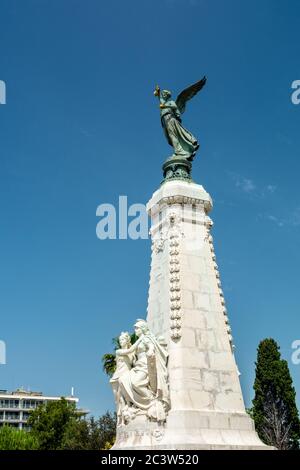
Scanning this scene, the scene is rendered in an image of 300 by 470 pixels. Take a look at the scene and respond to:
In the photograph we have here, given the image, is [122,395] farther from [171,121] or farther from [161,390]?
[171,121]

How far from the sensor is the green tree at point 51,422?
5072 centimetres

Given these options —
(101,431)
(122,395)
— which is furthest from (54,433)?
(122,395)

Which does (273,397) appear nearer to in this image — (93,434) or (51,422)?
(93,434)

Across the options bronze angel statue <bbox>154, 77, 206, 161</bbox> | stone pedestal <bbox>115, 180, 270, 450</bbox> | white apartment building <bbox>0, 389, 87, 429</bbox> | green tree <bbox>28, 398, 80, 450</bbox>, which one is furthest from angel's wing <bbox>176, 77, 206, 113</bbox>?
white apartment building <bbox>0, 389, 87, 429</bbox>

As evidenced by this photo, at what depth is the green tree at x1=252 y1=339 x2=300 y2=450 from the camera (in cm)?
3728

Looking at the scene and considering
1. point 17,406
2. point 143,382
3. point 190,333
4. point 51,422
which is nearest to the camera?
point 143,382

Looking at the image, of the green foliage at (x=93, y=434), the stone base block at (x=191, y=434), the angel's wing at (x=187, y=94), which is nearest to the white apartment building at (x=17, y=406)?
the green foliage at (x=93, y=434)

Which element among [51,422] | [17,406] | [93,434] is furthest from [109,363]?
[17,406]

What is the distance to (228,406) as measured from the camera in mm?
13617

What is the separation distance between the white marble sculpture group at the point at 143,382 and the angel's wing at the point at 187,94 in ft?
29.1

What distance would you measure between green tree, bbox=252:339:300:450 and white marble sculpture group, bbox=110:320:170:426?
25.7 m

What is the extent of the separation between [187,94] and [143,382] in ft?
35.1

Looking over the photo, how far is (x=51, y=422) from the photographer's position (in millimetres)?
51750
